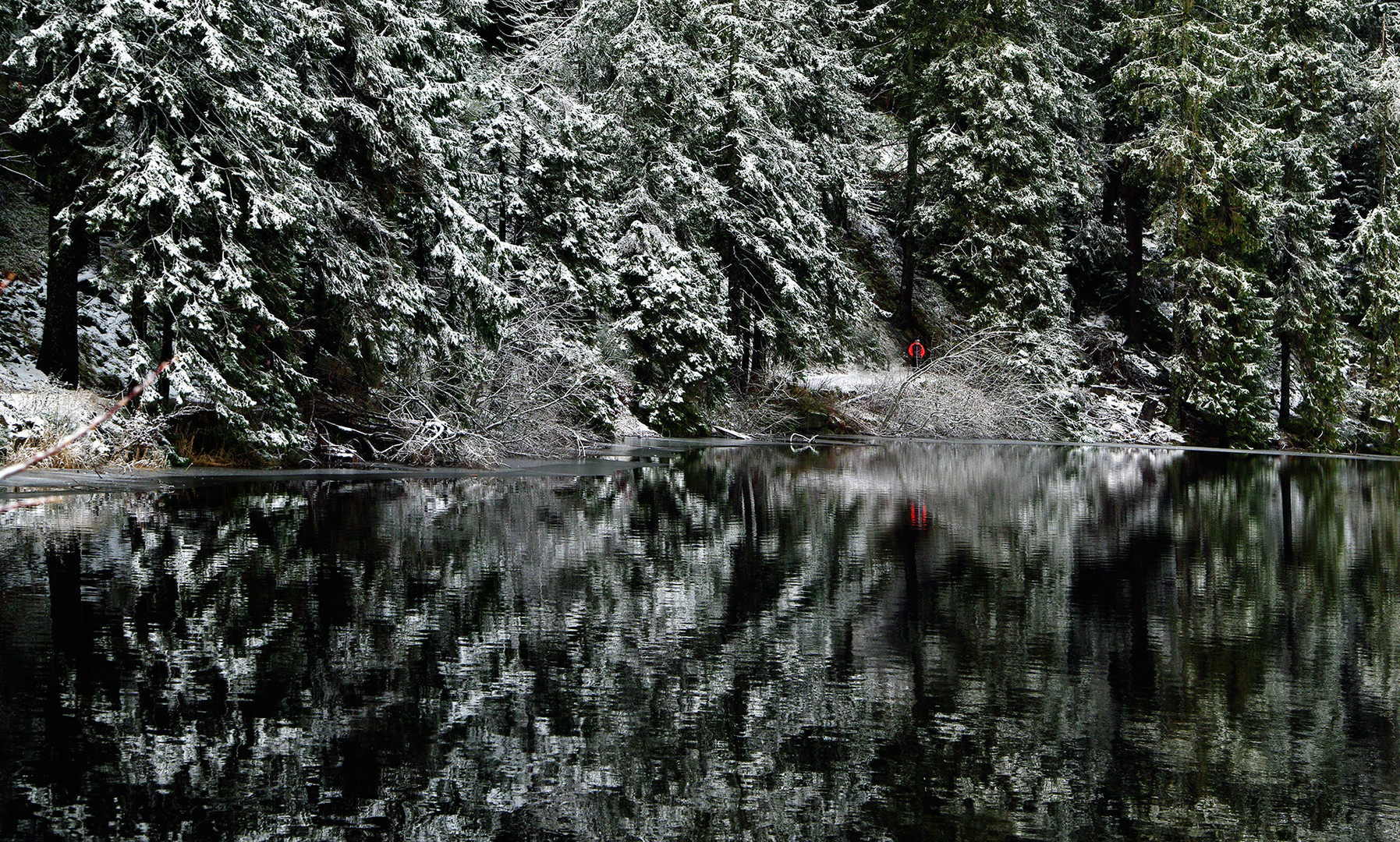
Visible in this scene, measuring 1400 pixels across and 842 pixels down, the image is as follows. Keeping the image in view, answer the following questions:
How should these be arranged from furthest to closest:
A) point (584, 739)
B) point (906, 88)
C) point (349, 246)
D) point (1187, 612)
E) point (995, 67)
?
1. point (906, 88)
2. point (995, 67)
3. point (349, 246)
4. point (1187, 612)
5. point (584, 739)

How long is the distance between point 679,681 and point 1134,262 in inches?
1630

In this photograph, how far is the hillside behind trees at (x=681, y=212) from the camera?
18312mm

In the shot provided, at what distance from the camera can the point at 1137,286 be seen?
148 ft

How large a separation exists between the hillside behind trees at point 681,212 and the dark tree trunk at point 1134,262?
5.2 inches

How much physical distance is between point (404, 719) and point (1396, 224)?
4339 cm

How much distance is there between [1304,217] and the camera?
1715 inches

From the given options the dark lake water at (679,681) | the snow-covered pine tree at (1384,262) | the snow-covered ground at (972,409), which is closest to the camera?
the dark lake water at (679,681)

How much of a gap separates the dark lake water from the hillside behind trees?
6.68 meters

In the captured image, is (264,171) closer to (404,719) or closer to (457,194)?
(457,194)

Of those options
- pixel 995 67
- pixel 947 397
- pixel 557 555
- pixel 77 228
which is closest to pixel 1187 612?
pixel 557 555

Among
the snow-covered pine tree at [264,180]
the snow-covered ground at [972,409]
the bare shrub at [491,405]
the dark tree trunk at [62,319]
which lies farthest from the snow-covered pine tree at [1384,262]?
A: the dark tree trunk at [62,319]

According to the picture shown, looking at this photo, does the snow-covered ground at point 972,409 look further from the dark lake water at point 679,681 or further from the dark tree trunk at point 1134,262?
the dark lake water at point 679,681

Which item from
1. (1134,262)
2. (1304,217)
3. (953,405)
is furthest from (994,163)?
(1304,217)

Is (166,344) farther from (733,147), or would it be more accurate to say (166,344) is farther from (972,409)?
(972,409)
